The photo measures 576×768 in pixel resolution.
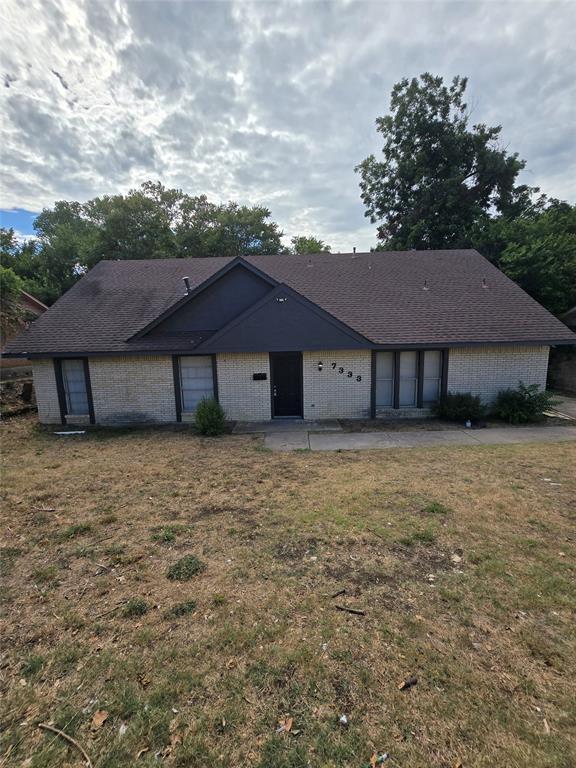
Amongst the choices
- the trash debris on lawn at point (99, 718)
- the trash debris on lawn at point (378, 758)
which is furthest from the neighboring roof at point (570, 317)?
the trash debris on lawn at point (99, 718)

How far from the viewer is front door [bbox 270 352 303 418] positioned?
1172 centimetres

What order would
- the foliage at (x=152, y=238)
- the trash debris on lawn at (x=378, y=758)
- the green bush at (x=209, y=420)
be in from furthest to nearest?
the foliage at (x=152, y=238) → the green bush at (x=209, y=420) → the trash debris on lawn at (x=378, y=758)

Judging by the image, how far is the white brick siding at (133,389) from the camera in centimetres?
1177

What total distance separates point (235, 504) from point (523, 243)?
2011cm

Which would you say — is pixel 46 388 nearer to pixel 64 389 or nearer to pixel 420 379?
pixel 64 389

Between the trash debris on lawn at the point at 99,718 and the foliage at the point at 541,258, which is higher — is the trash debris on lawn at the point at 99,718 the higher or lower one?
the lower one

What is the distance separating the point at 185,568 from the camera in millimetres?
4199

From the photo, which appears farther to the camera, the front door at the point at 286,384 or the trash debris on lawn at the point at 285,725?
the front door at the point at 286,384

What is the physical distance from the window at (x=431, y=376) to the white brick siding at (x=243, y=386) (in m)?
5.12

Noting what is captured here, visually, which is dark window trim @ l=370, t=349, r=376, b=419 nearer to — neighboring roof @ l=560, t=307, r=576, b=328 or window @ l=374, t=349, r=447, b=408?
window @ l=374, t=349, r=447, b=408

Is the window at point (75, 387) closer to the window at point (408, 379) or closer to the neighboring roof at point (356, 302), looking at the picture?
the neighboring roof at point (356, 302)

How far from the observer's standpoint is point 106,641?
3.22 m

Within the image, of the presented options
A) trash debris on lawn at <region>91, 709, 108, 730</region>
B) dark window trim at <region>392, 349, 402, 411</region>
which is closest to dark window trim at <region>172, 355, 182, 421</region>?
dark window trim at <region>392, 349, 402, 411</region>

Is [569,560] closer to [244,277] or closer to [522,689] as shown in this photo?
[522,689]
